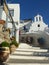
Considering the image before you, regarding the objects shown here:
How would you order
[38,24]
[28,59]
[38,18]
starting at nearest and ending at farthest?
[28,59], [38,24], [38,18]

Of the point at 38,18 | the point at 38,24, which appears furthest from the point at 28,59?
the point at 38,18

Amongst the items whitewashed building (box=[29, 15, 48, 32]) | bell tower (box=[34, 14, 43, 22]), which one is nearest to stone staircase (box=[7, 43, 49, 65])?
whitewashed building (box=[29, 15, 48, 32])

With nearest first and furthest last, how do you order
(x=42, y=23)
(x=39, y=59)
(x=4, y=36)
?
(x=39, y=59)
(x=4, y=36)
(x=42, y=23)

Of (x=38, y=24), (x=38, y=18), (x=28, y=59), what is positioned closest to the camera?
(x=28, y=59)

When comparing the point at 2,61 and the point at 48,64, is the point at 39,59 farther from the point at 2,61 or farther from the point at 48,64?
the point at 2,61

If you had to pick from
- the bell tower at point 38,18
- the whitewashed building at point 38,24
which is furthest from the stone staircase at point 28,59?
the bell tower at point 38,18

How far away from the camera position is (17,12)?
Answer: 1200 inches

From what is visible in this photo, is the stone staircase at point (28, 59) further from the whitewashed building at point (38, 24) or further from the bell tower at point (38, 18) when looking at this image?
the bell tower at point (38, 18)

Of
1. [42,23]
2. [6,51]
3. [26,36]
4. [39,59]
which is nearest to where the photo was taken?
[6,51]

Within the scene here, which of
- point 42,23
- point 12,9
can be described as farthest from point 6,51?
point 42,23

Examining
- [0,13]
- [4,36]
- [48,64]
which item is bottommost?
[48,64]

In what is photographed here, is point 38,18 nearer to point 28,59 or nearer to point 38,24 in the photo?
point 38,24

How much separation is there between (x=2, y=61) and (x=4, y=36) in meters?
8.15

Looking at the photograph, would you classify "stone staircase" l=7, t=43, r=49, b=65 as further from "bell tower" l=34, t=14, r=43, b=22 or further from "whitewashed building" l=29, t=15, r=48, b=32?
"bell tower" l=34, t=14, r=43, b=22
